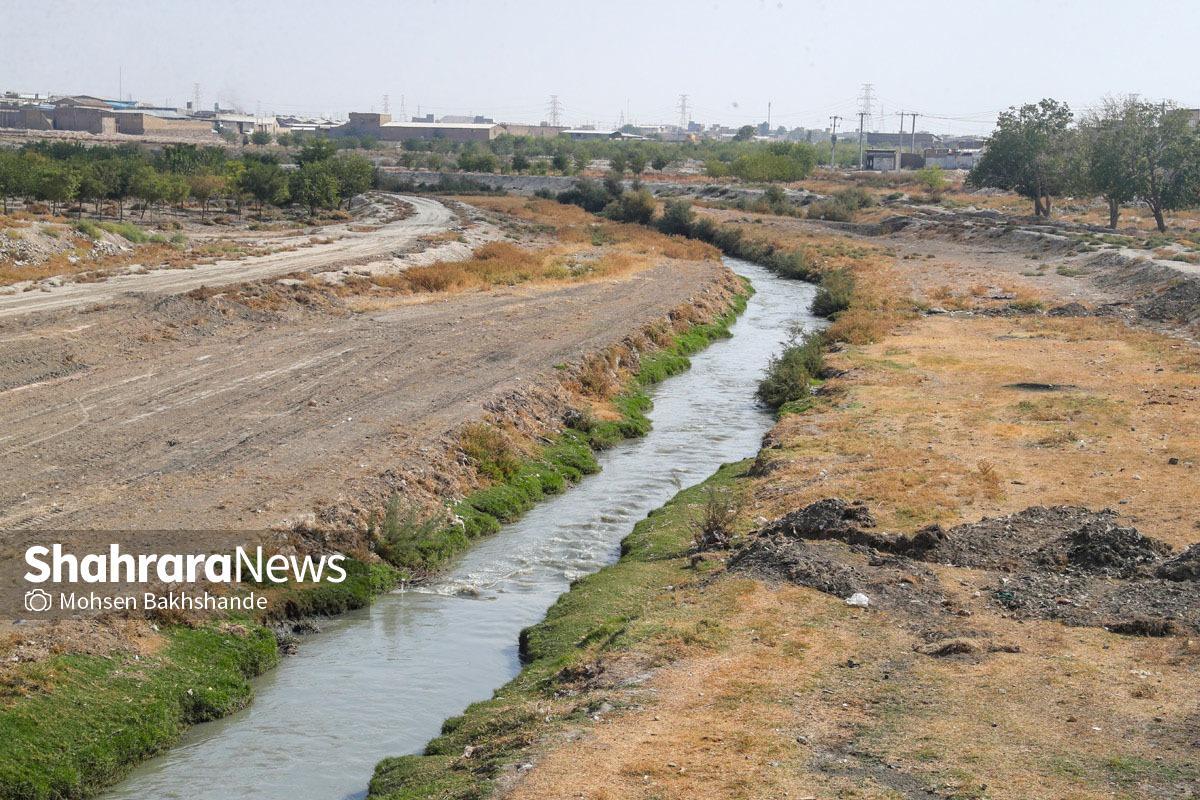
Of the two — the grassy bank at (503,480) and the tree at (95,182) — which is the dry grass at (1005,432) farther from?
the tree at (95,182)

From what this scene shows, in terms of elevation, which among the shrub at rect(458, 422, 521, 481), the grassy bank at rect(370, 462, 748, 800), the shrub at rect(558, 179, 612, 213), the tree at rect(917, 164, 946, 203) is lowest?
the grassy bank at rect(370, 462, 748, 800)

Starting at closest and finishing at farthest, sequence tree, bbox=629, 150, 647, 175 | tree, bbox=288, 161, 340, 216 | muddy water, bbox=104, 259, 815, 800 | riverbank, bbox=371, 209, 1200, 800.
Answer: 1. riverbank, bbox=371, 209, 1200, 800
2. muddy water, bbox=104, 259, 815, 800
3. tree, bbox=288, 161, 340, 216
4. tree, bbox=629, 150, 647, 175

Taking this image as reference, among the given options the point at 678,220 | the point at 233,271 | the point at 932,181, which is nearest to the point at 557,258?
the point at 233,271

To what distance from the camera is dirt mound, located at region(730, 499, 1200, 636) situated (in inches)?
699

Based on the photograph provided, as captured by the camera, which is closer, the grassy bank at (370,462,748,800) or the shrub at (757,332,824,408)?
the grassy bank at (370,462,748,800)

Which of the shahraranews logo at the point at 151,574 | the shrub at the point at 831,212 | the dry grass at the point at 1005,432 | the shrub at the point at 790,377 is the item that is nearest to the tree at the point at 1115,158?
the shrub at the point at 831,212

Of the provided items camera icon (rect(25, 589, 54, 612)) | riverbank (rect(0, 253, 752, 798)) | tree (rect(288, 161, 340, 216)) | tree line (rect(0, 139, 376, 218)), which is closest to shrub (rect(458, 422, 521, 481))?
riverbank (rect(0, 253, 752, 798))

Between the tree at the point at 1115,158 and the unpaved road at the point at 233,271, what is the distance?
147 ft

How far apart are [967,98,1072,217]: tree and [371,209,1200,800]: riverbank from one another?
70.1 meters

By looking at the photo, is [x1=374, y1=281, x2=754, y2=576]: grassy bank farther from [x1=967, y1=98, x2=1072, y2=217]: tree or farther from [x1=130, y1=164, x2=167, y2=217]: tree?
[x1=967, y1=98, x2=1072, y2=217]: tree

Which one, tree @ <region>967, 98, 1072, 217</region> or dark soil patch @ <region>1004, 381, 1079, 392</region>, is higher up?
tree @ <region>967, 98, 1072, 217</region>

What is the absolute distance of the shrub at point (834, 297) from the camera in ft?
193

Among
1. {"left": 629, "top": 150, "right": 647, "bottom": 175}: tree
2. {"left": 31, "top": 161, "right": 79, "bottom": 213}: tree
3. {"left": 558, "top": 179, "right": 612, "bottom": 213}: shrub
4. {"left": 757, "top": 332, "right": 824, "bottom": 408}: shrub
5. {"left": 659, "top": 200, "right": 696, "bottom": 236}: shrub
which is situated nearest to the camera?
{"left": 757, "top": 332, "right": 824, "bottom": 408}: shrub

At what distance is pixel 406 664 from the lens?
18.4 m
